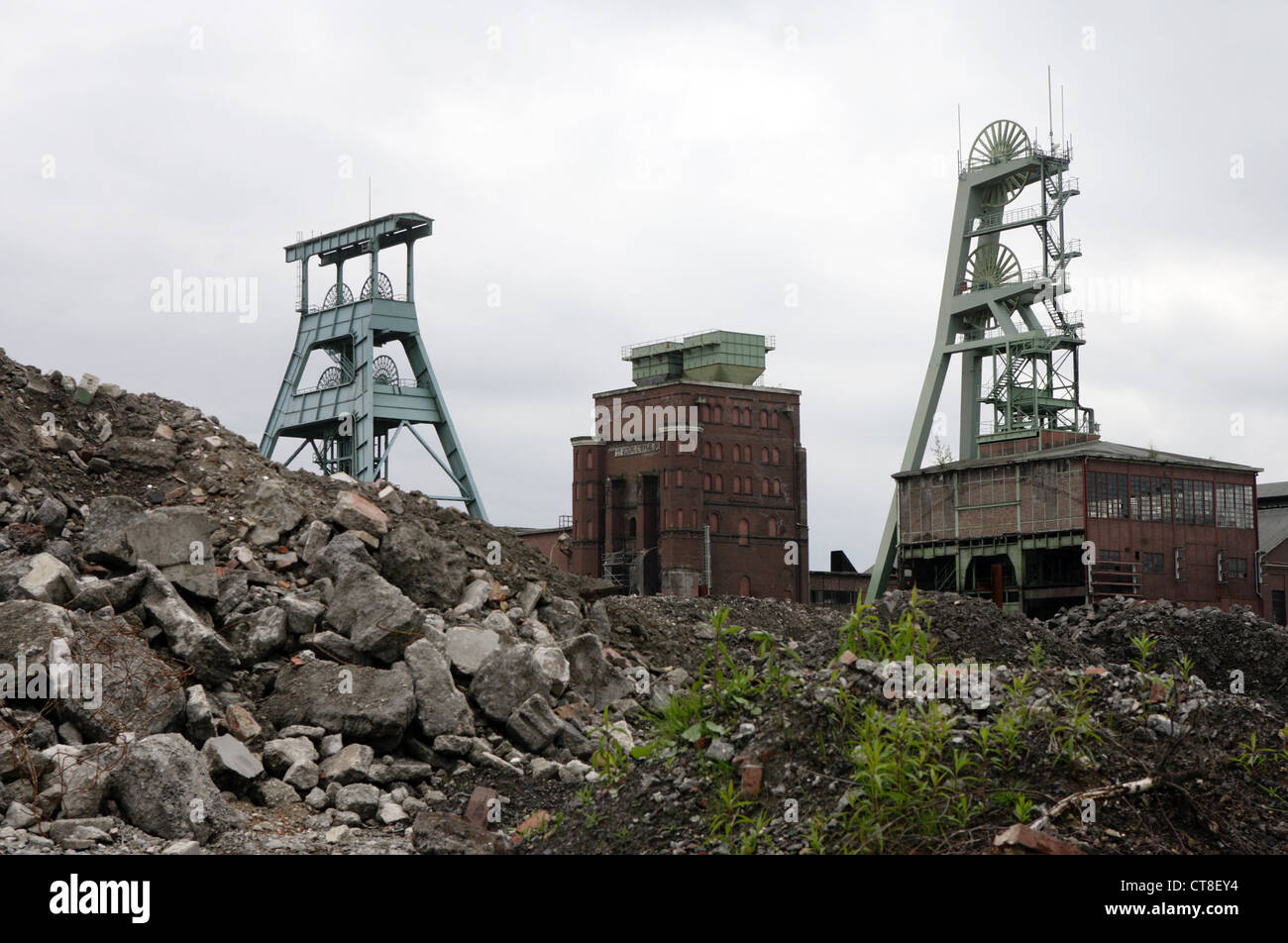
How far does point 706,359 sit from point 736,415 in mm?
3595

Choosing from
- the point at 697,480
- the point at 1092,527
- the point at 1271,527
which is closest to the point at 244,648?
the point at 1092,527

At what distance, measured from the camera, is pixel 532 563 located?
16672mm

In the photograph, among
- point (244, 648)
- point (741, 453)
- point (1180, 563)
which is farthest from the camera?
point (741, 453)

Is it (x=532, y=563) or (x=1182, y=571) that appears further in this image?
(x=1182, y=571)

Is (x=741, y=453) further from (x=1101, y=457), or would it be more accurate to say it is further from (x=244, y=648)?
(x=244, y=648)

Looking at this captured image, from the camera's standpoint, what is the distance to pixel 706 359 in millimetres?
62094

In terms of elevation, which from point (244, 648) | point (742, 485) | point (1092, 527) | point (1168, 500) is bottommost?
point (244, 648)

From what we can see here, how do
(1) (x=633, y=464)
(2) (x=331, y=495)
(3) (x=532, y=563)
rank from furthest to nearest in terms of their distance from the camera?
1. (1) (x=633, y=464)
2. (3) (x=532, y=563)
3. (2) (x=331, y=495)

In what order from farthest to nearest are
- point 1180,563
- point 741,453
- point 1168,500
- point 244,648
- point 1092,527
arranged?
point 741,453 < point 1168,500 < point 1180,563 < point 1092,527 < point 244,648

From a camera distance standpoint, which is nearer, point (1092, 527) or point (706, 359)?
point (1092, 527)

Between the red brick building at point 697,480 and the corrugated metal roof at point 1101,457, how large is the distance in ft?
60.3
